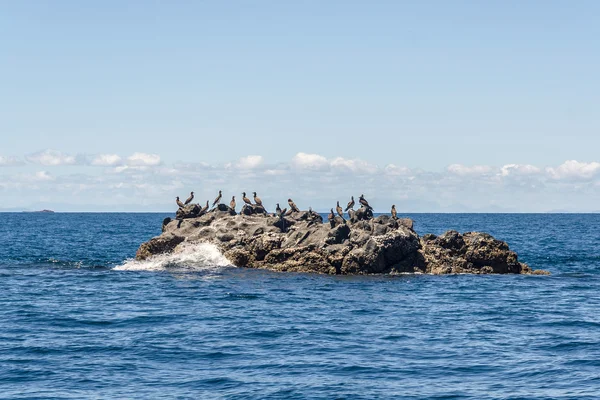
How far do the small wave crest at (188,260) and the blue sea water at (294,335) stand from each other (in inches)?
50.4

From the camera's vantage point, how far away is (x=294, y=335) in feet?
95.1

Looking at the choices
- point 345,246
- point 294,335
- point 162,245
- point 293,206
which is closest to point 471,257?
point 345,246

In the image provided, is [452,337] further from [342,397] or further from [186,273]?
[186,273]

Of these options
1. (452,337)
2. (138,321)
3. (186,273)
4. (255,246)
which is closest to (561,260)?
(255,246)

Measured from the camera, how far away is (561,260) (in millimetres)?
62094

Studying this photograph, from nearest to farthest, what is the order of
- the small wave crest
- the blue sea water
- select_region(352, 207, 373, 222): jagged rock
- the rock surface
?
1. the blue sea water
2. the rock surface
3. the small wave crest
4. select_region(352, 207, 373, 222): jagged rock

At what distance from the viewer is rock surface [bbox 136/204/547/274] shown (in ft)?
152

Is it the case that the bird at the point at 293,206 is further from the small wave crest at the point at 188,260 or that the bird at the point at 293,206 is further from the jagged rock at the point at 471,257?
the jagged rock at the point at 471,257

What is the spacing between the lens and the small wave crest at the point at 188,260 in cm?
5019

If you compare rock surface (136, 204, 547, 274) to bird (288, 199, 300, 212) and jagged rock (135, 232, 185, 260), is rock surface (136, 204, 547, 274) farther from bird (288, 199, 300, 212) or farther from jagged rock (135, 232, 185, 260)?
bird (288, 199, 300, 212)

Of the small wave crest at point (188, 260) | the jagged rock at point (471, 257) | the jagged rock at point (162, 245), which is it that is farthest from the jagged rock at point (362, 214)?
the jagged rock at point (162, 245)

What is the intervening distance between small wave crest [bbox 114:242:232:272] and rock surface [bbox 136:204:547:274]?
0.54 metres

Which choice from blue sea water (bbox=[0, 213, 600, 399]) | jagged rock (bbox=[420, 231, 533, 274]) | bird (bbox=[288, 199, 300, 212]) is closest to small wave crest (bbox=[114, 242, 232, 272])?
blue sea water (bbox=[0, 213, 600, 399])

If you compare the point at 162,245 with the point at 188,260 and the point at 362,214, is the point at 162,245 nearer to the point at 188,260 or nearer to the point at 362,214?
the point at 188,260
